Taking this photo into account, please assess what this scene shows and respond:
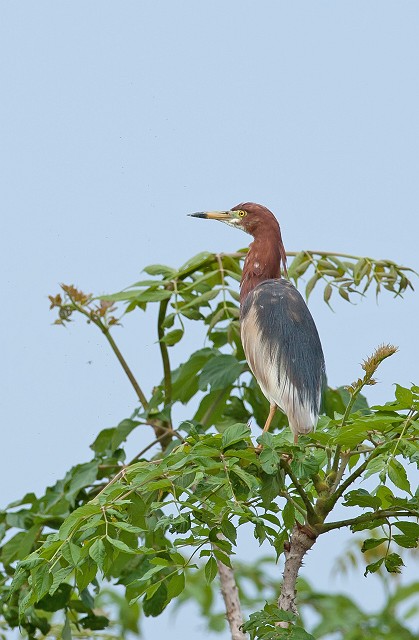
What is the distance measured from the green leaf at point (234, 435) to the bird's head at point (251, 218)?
1356mm

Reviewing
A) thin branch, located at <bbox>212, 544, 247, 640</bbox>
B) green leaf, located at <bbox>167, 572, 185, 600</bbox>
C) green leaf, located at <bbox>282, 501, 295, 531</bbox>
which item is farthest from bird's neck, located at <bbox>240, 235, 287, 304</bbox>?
green leaf, located at <bbox>167, 572, 185, 600</bbox>

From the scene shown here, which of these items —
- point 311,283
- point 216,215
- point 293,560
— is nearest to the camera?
point 293,560

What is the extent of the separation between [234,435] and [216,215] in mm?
1612

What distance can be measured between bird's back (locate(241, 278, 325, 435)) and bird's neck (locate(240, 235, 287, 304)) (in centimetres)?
19

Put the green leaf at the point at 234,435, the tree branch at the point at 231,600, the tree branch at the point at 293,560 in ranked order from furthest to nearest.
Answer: the tree branch at the point at 231,600
the tree branch at the point at 293,560
the green leaf at the point at 234,435

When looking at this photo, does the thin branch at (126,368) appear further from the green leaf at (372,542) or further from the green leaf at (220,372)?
the green leaf at (372,542)

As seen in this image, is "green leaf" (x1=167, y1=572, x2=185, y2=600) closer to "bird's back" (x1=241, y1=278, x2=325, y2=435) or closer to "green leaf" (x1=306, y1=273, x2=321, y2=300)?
"bird's back" (x1=241, y1=278, x2=325, y2=435)


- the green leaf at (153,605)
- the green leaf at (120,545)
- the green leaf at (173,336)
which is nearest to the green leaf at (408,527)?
the green leaf at (120,545)

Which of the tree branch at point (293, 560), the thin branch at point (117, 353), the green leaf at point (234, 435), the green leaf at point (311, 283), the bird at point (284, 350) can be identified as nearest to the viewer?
the green leaf at point (234, 435)

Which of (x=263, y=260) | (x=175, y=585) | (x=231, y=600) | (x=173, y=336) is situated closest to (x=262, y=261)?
(x=263, y=260)

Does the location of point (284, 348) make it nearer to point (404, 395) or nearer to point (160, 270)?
point (160, 270)

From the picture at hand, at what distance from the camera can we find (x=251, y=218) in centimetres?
342

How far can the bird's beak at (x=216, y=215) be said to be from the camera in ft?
11.5

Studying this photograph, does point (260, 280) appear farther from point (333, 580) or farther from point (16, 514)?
point (333, 580)
